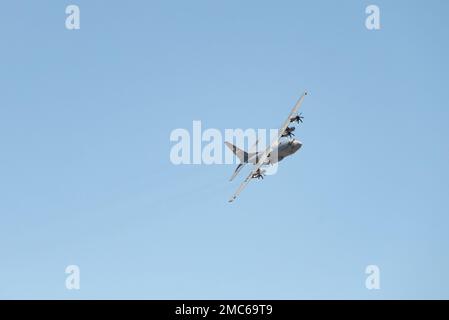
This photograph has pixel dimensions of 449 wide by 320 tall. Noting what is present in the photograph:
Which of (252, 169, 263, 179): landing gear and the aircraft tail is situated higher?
the aircraft tail

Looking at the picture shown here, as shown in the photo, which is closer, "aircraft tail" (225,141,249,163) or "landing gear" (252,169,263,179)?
"landing gear" (252,169,263,179)

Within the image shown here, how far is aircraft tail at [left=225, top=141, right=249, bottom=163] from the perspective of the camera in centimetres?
14712

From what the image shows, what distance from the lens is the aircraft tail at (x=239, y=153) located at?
483ft

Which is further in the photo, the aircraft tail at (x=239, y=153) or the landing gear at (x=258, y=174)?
the aircraft tail at (x=239, y=153)

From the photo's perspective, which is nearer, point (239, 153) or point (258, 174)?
point (258, 174)

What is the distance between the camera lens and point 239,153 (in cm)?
14850

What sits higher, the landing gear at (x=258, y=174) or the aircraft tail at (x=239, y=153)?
the aircraft tail at (x=239, y=153)
